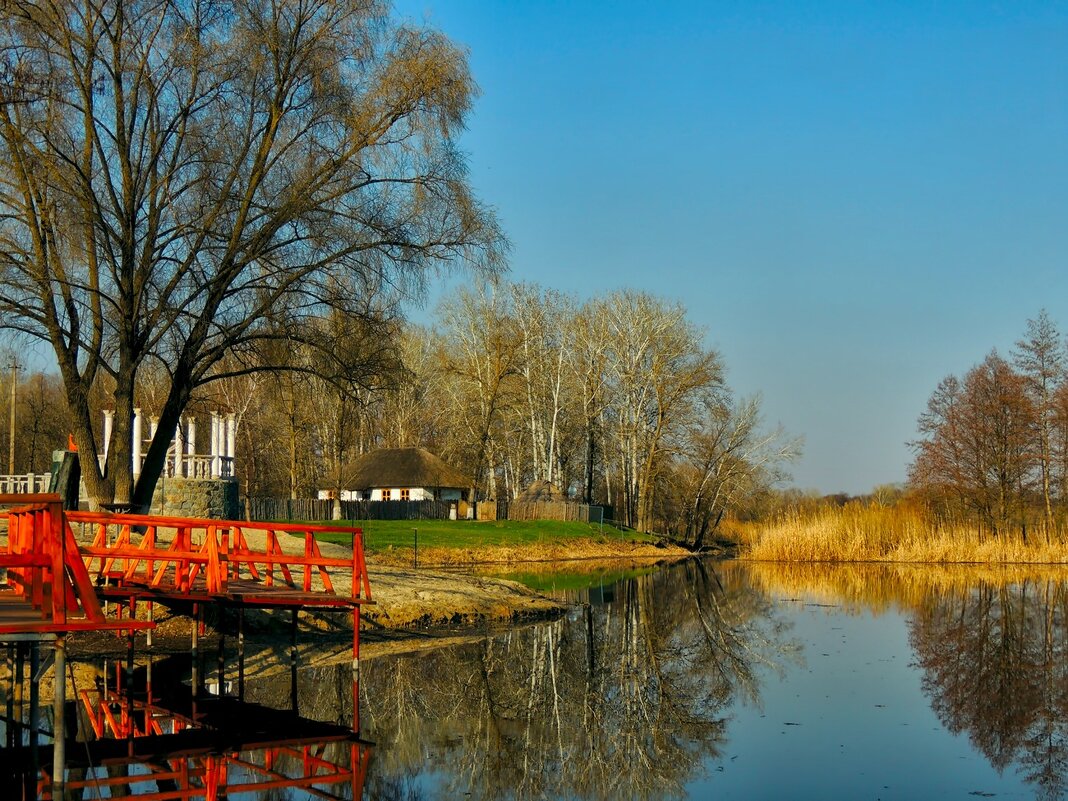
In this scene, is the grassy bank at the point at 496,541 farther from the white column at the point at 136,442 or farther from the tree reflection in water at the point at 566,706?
the tree reflection in water at the point at 566,706

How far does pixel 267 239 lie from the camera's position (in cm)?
2106

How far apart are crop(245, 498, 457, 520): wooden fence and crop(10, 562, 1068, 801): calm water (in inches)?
1086

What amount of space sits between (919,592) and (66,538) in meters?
26.2

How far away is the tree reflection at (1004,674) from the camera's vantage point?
12.4 m

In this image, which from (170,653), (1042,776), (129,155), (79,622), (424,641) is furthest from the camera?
(129,155)

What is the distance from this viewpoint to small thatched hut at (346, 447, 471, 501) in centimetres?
6384

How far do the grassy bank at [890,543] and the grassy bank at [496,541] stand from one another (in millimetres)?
8692

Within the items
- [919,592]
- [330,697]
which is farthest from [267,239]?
[919,592]

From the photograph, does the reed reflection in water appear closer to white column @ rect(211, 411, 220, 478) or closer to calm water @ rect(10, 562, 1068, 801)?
calm water @ rect(10, 562, 1068, 801)

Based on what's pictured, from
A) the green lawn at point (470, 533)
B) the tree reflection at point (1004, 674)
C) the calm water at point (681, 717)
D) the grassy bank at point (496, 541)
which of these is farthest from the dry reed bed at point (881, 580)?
the green lawn at point (470, 533)

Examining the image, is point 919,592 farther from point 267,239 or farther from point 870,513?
point 267,239

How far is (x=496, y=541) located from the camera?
147ft

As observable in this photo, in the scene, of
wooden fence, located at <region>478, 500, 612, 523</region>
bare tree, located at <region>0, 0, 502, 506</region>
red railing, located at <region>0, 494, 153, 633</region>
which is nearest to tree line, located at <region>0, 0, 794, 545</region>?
bare tree, located at <region>0, 0, 502, 506</region>

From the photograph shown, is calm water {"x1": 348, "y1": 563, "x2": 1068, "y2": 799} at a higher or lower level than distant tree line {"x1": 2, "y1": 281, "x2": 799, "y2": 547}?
lower
